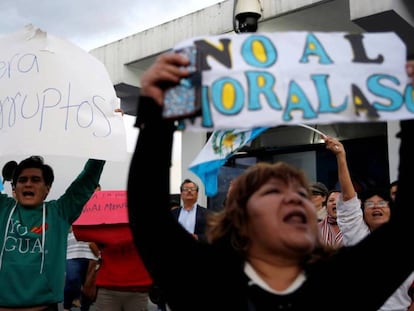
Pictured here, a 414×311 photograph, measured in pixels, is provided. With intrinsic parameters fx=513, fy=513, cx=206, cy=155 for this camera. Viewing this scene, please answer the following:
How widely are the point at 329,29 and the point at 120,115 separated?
431 cm

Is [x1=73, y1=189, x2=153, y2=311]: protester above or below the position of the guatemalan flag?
below

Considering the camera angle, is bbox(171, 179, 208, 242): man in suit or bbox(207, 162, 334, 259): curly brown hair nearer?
bbox(207, 162, 334, 259): curly brown hair

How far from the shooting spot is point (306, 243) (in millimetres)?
1498

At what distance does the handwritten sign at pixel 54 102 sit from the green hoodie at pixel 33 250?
0.39 m

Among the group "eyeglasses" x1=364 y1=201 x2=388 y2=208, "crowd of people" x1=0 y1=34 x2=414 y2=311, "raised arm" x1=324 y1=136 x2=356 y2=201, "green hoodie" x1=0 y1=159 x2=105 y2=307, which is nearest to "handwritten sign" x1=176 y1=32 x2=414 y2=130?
"crowd of people" x1=0 y1=34 x2=414 y2=311

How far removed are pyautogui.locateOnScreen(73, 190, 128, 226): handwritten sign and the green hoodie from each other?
1.32m

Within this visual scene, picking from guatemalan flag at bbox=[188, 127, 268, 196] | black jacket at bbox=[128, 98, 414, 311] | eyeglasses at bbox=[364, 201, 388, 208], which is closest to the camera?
black jacket at bbox=[128, 98, 414, 311]

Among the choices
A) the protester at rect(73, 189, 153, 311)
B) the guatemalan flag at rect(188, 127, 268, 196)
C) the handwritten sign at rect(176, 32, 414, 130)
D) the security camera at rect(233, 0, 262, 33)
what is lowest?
the protester at rect(73, 189, 153, 311)

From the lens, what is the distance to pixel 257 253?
1572mm

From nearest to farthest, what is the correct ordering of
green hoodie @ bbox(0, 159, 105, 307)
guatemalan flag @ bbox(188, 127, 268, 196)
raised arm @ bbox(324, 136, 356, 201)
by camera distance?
green hoodie @ bbox(0, 159, 105, 307), raised arm @ bbox(324, 136, 356, 201), guatemalan flag @ bbox(188, 127, 268, 196)

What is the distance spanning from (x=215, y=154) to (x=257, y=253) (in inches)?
61.7

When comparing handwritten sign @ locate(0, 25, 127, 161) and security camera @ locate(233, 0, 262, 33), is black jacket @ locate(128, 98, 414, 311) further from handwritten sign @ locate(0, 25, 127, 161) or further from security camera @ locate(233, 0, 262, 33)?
security camera @ locate(233, 0, 262, 33)

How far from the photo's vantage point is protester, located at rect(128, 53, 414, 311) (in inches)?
57.4

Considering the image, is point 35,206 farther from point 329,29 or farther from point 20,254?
point 329,29
